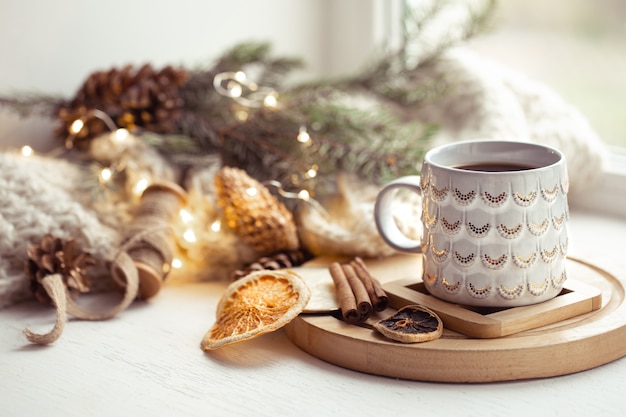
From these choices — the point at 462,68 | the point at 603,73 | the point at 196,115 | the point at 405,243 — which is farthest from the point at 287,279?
the point at 603,73

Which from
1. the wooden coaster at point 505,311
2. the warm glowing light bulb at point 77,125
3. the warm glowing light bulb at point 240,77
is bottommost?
the wooden coaster at point 505,311

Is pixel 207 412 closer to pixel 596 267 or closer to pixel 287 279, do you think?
pixel 287 279

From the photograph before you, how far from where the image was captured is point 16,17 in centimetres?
103

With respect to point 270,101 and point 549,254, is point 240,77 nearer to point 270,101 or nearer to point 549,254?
point 270,101

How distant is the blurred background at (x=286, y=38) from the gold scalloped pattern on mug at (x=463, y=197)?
1.69 ft

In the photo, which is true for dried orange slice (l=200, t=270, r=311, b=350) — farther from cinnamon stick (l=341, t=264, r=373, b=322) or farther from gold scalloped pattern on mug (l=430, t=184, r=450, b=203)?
gold scalloped pattern on mug (l=430, t=184, r=450, b=203)

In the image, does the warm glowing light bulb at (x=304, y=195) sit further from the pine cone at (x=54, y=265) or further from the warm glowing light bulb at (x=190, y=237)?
the pine cone at (x=54, y=265)

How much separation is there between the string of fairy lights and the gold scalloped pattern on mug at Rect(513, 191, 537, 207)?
30cm

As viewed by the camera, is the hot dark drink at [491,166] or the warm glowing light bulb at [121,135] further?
the warm glowing light bulb at [121,135]

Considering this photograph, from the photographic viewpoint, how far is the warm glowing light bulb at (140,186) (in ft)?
3.13

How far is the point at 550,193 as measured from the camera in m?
0.69

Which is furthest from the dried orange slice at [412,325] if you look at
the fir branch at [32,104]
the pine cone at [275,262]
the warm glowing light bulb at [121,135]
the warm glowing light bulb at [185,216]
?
the fir branch at [32,104]

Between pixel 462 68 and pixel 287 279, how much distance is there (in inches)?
20.3

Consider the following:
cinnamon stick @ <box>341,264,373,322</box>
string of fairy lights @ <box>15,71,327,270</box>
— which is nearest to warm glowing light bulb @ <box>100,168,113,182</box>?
string of fairy lights @ <box>15,71,327,270</box>
